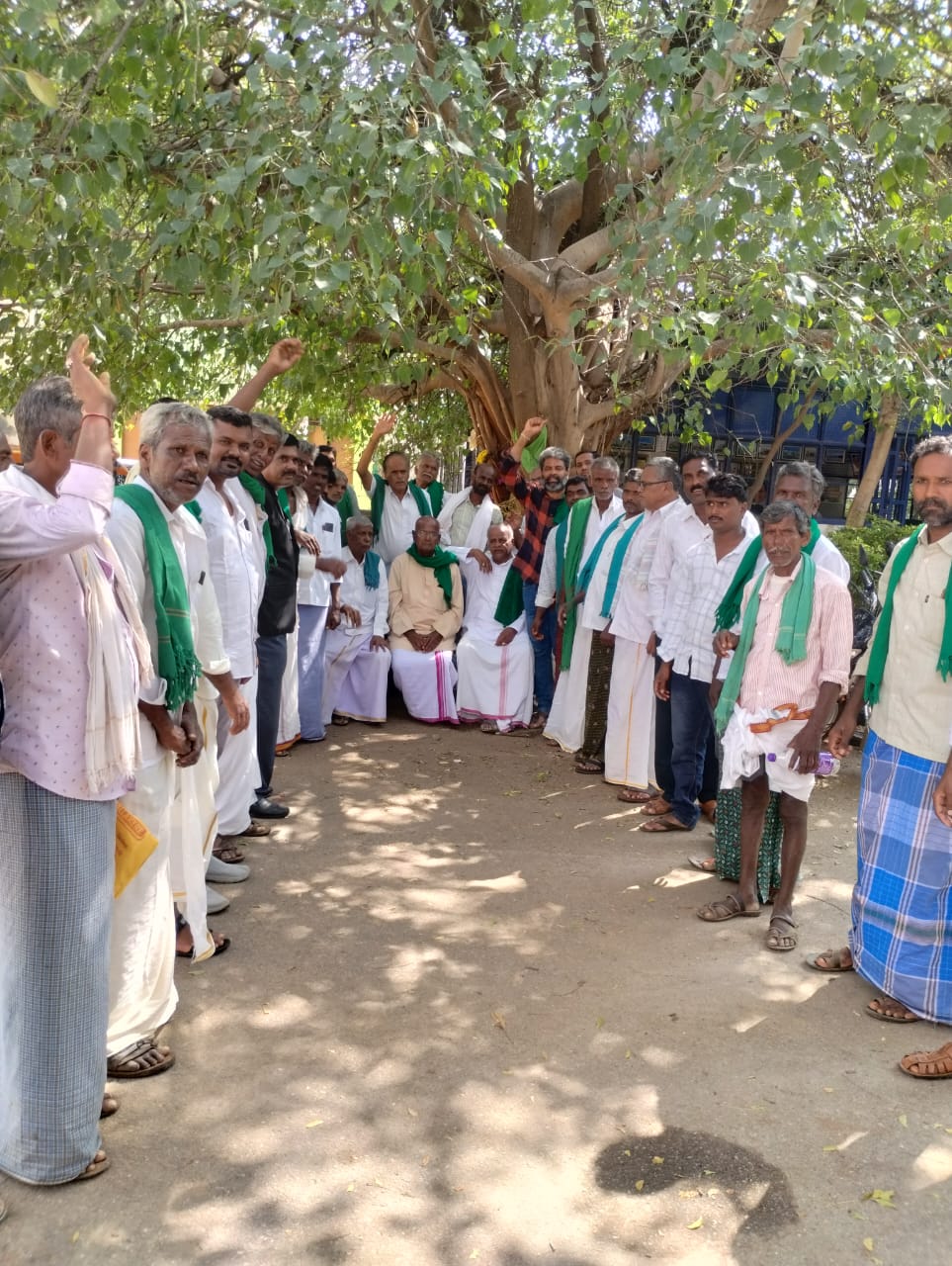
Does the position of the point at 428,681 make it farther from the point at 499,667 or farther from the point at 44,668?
the point at 44,668

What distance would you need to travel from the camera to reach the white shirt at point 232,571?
4.55m

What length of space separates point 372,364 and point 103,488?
7.83 meters

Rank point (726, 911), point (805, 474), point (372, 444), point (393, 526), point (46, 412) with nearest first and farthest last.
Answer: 1. point (46, 412)
2. point (726, 911)
3. point (805, 474)
4. point (372, 444)
5. point (393, 526)

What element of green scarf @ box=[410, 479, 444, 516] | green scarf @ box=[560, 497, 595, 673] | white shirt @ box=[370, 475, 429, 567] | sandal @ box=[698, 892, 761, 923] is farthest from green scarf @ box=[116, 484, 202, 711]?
green scarf @ box=[410, 479, 444, 516]

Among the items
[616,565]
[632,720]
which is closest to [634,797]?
[632,720]

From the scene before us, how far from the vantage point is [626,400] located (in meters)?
9.10

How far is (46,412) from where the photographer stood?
270cm

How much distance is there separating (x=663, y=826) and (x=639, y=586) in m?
1.53

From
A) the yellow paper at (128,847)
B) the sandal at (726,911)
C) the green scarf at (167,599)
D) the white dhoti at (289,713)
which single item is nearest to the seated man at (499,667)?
the white dhoti at (289,713)

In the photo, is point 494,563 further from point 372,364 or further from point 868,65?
point 868,65

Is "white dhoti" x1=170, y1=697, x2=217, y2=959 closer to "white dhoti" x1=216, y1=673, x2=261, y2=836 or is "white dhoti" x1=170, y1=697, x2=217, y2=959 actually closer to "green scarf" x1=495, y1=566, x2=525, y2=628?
"white dhoti" x1=216, y1=673, x2=261, y2=836

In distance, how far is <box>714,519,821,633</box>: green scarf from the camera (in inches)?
195

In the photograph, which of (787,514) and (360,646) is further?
(360,646)

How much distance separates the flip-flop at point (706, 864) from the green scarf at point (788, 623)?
3.65 feet
